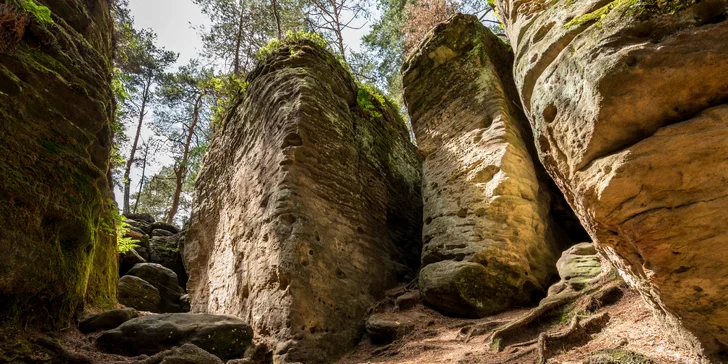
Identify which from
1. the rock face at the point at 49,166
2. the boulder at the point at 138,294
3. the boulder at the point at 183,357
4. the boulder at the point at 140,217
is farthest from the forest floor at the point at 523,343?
the boulder at the point at 140,217

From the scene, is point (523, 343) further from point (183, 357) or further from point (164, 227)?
point (164, 227)

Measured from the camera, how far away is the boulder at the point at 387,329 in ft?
21.2

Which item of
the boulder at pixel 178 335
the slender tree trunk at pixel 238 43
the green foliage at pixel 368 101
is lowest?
the boulder at pixel 178 335

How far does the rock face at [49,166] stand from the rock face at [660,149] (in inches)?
224

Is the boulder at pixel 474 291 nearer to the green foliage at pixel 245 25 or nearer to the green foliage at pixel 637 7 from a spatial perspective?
the green foliage at pixel 637 7

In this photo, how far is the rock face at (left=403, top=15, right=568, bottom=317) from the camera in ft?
23.3

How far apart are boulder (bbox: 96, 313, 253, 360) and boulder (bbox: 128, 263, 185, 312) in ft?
26.2

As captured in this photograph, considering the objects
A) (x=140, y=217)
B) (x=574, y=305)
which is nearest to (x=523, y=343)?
(x=574, y=305)

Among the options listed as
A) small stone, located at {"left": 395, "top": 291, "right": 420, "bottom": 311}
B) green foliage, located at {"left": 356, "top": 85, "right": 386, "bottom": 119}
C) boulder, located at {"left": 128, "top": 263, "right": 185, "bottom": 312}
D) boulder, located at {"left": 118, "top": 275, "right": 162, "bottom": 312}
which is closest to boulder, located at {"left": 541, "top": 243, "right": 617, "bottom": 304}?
small stone, located at {"left": 395, "top": 291, "right": 420, "bottom": 311}

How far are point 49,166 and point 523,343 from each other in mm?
6550

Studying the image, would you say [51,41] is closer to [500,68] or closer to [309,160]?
[309,160]

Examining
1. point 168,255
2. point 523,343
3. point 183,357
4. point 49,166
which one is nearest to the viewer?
point 183,357

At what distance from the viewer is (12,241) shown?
12.8ft

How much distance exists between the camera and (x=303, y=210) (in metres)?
7.27
